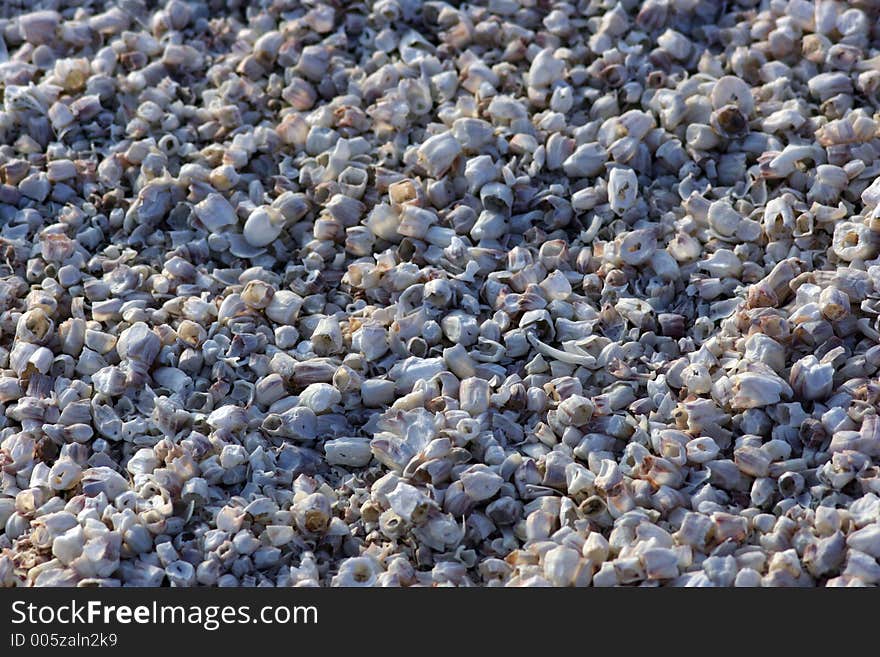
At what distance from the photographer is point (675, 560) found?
1587 mm

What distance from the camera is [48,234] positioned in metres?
2.11

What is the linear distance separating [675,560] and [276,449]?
2.02ft

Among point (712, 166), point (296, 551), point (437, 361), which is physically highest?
point (712, 166)

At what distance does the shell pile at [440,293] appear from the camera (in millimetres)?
1674

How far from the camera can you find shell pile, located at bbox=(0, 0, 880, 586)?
1.67 m

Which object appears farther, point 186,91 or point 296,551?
point 186,91

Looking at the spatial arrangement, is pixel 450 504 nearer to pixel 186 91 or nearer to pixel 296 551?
pixel 296 551

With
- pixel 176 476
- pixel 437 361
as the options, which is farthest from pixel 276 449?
pixel 437 361

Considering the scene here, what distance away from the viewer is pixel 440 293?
1.95m

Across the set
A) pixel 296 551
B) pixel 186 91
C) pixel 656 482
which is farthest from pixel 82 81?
pixel 656 482
